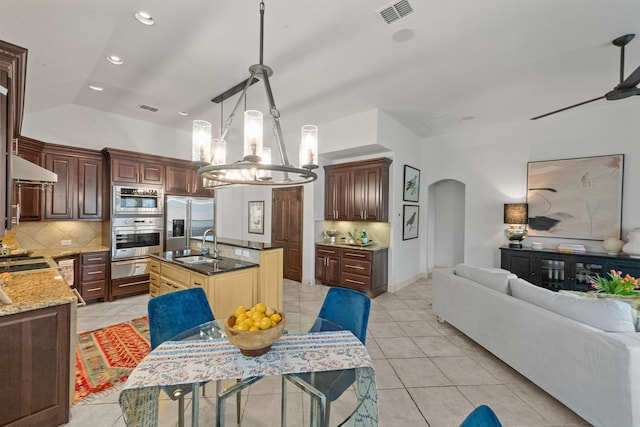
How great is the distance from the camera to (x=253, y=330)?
1302 mm

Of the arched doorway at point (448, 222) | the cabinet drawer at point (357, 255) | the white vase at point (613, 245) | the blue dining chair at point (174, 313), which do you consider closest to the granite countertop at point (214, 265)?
the blue dining chair at point (174, 313)

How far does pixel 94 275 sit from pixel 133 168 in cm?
183

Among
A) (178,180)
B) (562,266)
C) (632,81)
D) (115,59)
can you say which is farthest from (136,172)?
(562,266)

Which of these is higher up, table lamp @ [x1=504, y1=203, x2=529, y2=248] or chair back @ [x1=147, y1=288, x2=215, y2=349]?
table lamp @ [x1=504, y1=203, x2=529, y2=248]

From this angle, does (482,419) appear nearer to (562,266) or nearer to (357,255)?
(357,255)

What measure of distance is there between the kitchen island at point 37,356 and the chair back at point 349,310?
1.86 meters

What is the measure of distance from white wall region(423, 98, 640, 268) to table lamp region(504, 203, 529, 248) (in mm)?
326

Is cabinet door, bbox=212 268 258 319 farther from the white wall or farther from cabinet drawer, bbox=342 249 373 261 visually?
the white wall

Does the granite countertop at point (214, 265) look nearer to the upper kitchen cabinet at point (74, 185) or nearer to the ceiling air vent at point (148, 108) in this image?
the upper kitchen cabinet at point (74, 185)

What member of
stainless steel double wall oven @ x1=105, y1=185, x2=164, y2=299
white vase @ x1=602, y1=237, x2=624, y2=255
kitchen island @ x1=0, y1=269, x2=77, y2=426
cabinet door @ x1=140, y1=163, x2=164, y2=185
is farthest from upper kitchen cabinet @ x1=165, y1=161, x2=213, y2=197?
white vase @ x1=602, y1=237, x2=624, y2=255

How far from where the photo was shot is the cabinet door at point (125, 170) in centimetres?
439

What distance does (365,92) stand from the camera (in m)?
3.84

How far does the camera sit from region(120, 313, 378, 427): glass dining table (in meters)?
1.16

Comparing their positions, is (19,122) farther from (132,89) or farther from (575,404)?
(575,404)
